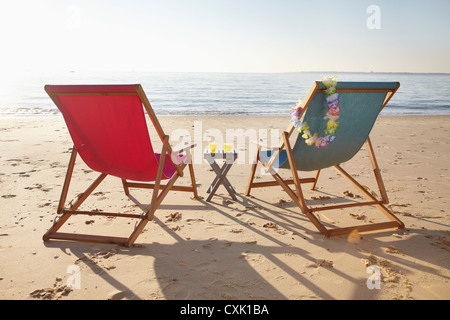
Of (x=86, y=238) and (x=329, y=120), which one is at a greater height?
(x=329, y=120)

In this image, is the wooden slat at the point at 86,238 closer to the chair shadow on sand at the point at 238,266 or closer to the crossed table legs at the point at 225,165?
the chair shadow on sand at the point at 238,266

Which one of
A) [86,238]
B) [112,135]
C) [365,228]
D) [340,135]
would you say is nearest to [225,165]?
[340,135]

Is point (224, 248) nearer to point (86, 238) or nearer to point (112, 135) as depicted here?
point (86, 238)

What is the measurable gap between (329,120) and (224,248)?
4.66ft

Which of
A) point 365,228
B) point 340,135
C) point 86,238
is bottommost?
point 365,228

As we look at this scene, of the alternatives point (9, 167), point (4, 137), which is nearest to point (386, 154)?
point (9, 167)

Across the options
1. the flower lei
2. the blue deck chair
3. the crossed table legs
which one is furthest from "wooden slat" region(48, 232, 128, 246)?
the flower lei

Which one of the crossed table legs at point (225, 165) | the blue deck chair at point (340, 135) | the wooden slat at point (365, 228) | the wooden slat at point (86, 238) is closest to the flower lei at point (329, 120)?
the blue deck chair at point (340, 135)

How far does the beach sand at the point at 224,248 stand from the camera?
2.24 meters

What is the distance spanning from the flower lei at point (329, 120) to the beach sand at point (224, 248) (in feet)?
2.73

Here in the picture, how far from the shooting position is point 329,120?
120 inches

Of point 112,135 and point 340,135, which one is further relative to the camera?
→ point 340,135

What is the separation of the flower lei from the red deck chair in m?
1.13

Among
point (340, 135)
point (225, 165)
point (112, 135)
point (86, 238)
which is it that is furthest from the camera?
point (225, 165)
